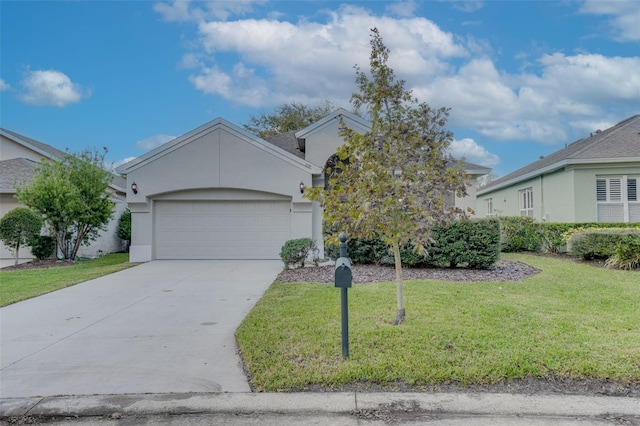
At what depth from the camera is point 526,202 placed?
19.0 meters

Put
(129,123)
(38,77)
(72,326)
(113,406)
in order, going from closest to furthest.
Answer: (113,406)
(72,326)
(38,77)
(129,123)

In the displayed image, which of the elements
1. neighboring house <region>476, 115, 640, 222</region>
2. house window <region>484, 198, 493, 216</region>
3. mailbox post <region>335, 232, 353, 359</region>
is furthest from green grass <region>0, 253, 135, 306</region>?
house window <region>484, 198, 493, 216</region>

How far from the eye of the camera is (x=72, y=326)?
221 inches

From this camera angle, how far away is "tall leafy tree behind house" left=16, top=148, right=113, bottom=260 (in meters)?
12.5

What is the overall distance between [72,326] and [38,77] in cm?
1556

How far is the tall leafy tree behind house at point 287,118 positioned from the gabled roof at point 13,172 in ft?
50.9

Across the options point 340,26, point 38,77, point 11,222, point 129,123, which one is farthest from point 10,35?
point 340,26

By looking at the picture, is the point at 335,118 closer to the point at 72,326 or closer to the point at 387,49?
the point at 387,49

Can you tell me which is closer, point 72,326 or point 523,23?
point 72,326

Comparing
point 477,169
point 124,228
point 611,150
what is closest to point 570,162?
point 611,150

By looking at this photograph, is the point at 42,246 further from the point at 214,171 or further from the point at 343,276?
the point at 343,276

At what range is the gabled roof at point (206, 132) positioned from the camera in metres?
12.9

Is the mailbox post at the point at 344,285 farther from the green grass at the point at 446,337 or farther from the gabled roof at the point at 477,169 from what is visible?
the gabled roof at the point at 477,169

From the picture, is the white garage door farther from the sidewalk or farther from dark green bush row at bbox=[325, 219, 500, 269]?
the sidewalk
